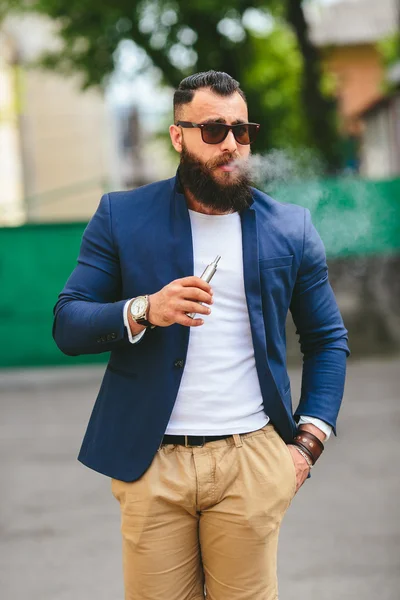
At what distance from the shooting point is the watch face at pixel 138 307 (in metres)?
2.18

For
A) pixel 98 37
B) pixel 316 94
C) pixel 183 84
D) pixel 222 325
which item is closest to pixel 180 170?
pixel 183 84

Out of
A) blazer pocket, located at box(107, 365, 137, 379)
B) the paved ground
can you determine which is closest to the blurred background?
the paved ground

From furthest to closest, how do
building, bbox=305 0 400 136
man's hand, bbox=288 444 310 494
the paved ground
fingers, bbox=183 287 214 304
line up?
building, bbox=305 0 400 136 → the paved ground → man's hand, bbox=288 444 310 494 → fingers, bbox=183 287 214 304

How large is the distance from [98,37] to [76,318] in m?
17.4

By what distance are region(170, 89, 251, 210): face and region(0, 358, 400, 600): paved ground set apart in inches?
94.3

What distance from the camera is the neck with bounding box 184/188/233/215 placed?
2.38 m

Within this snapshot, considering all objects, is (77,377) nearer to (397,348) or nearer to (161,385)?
(397,348)

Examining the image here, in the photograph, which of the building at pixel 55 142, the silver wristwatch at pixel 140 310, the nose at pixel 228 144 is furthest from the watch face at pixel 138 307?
the building at pixel 55 142

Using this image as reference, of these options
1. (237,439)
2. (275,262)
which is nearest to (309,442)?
(237,439)

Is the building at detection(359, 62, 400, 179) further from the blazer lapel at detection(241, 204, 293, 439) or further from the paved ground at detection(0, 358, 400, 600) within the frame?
the blazer lapel at detection(241, 204, 293, 439)

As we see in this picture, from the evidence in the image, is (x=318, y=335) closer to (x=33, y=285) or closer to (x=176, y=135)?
(x=176, y=135)

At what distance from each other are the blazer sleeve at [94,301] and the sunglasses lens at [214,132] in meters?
0.34

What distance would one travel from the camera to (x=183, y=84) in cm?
238

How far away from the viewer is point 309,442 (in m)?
2.48
